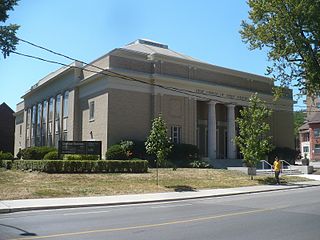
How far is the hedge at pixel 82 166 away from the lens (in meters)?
26.0

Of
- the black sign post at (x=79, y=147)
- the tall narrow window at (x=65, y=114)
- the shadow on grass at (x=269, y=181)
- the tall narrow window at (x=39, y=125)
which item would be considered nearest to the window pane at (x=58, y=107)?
the tall narrow window at (x=65, y=114)

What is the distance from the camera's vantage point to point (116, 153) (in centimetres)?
3394

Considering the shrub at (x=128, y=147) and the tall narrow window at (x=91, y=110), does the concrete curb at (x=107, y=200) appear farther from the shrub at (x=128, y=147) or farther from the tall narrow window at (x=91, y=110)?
the tall narrow window at (x=91, y=110)

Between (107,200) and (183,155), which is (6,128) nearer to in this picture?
(183,155)

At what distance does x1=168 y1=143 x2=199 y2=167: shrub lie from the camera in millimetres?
37312

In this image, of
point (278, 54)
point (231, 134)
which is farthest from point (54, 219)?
point (231, 134)

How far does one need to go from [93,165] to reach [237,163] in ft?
64.0

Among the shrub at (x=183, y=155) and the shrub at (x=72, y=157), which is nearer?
the shrub at (x=72, y=157)

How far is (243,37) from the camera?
115ft

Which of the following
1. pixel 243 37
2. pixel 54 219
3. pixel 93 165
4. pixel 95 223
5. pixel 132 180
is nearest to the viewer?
pixel 95 223

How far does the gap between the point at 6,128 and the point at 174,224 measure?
70741 millimetres

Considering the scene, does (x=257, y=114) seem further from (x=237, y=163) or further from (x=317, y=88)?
(x=237, y=163)

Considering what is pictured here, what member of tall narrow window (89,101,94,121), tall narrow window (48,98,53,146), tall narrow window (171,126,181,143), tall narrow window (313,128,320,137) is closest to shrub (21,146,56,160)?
tall narrow window (89,101,94,121)

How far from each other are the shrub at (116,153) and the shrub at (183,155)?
16.1ft
